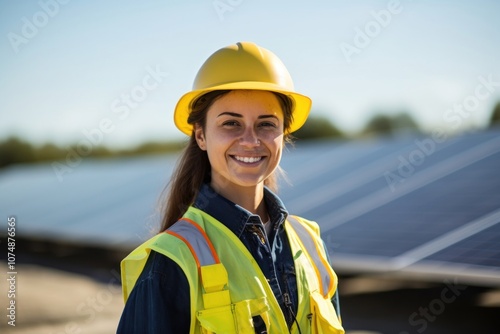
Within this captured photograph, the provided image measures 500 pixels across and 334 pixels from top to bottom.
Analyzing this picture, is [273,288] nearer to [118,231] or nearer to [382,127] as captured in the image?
[118,231]

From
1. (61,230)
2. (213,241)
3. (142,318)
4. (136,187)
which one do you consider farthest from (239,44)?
(136,187)

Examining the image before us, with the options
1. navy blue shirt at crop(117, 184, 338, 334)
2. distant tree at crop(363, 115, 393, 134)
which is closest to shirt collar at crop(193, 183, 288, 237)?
navy blue shirt at crop(117, 184, 338, 334)

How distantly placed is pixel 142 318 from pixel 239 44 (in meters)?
1.30

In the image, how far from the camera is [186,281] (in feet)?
7.88

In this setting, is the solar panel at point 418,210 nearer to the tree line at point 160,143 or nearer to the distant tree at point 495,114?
the distant tree at point 495,114

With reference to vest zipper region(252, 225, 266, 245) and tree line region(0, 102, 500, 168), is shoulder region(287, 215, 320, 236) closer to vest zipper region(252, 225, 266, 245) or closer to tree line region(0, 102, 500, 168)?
vest zipper region(252, 225, 266, 245)

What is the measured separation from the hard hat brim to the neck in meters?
0.41

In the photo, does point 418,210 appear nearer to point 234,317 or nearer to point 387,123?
point 234,317

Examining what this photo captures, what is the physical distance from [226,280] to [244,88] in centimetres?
83

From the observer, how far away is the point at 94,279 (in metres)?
9.96

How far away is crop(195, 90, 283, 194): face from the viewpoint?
271 centimetres

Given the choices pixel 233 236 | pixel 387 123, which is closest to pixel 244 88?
pixel 233 236

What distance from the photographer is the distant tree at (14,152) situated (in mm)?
35781

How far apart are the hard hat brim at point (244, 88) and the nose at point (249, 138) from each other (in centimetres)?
19
